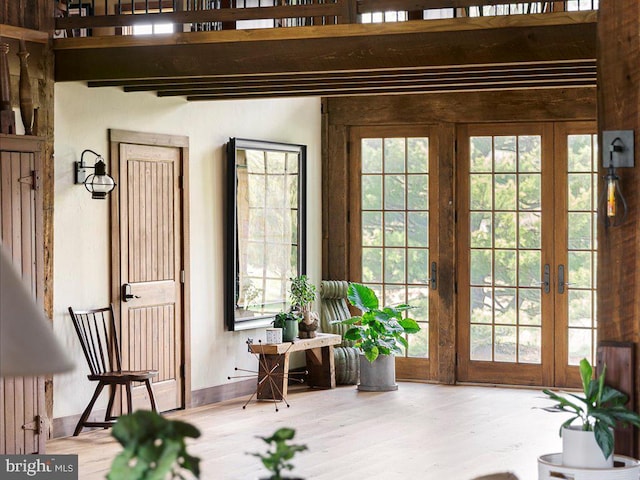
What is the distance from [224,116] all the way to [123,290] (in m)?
2.00

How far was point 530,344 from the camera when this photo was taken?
986cm

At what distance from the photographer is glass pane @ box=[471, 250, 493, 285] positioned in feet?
32.8

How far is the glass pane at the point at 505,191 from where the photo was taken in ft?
32.5

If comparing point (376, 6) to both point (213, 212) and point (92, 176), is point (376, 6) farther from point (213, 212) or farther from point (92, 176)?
point (213, 212)

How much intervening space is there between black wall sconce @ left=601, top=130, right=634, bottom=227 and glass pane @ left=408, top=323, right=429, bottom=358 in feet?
17.0

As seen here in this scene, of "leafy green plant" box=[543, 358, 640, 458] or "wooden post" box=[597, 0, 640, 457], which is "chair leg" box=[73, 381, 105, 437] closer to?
"leafy green plant" box=[543, 358, 640, 458]

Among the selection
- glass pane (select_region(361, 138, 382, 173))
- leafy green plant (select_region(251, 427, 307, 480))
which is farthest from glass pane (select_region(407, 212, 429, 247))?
leafy green plant (select_region(251, 427, 307, 480))

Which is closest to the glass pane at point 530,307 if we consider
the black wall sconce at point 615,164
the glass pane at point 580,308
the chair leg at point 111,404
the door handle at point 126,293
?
the glass pane at point 580,308

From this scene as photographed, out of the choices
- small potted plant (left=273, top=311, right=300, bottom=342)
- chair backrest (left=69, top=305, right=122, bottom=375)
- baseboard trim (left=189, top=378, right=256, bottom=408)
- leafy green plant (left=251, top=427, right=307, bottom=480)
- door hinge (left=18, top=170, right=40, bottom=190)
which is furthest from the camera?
small potted plant (left=273, top=311, right=300, bottom=342)

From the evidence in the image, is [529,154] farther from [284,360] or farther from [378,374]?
[284,360]

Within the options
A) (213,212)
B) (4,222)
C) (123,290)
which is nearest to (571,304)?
(213,212)

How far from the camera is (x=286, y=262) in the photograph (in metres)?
10.0

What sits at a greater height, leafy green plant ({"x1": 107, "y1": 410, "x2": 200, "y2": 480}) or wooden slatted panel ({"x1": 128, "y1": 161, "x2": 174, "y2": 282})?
wooden slatted panel ({"x1": 128, "y1": 161, "x2": 174, "y2": 282})

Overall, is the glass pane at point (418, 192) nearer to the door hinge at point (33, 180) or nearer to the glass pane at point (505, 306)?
the glass pane at point (505, 306)
